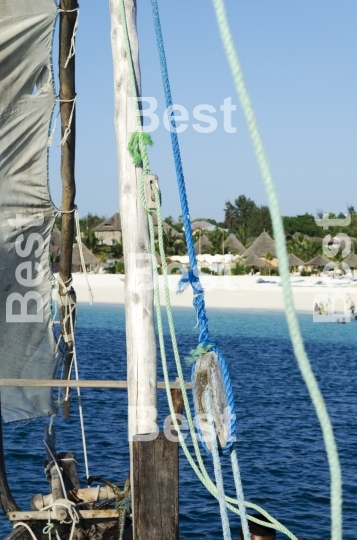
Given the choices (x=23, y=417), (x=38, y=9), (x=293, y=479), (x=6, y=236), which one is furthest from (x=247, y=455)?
(x=38, y=9)

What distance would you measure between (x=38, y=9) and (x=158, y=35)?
6.88 ft

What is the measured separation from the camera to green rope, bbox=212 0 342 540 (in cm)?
201

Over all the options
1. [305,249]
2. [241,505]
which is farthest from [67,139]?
[305,249]

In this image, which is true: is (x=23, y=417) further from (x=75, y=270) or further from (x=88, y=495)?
(x=75, y=270)

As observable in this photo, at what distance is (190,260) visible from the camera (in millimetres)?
4051

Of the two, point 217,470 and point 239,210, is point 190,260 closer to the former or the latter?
point 217,470

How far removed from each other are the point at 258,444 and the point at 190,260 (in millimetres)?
11971

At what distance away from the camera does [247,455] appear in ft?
47.0

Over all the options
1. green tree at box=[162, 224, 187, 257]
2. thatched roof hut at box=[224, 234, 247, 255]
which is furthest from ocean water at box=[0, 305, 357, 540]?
thatched roof hut at box=[224, 234, 247, 255]

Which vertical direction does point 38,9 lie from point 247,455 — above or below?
above

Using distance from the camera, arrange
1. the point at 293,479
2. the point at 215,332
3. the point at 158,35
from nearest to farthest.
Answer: the point at 158,35, the point at 293,479, the point at 215,332

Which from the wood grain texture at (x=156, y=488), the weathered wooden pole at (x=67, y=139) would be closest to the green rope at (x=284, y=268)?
the wood grain texture at (x=156, y=488)

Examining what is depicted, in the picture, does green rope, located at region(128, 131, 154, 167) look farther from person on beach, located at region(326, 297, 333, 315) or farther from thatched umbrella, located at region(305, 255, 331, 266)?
thatched umbrella, located at region(305, 255, 331, 266)

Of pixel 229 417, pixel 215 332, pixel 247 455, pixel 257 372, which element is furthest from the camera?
pixel 215 332
